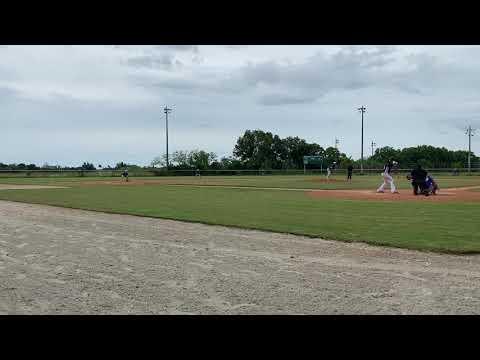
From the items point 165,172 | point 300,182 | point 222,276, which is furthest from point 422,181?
point 165,172

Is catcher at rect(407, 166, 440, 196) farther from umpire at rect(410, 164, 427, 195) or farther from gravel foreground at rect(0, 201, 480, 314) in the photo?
gravel foreground at rect(0, 201, 480, 314)

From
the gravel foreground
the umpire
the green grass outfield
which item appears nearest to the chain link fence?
the green grass outfield

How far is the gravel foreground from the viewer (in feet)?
15.3

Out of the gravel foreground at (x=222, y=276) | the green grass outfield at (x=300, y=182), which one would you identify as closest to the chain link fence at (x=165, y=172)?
the green grass outfield at (x=300, y=182)

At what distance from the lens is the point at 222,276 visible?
240 inches

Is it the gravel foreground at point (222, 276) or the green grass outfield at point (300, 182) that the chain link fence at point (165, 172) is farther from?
the gravel foreground at point (222, 276)

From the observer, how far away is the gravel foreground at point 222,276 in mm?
4668

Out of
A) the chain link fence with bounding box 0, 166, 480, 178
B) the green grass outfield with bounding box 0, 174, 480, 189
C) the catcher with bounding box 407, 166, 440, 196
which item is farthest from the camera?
the chain link fence with bounding box 0, 166, 480, 178

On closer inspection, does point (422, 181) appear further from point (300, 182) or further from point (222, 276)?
point (300, 182)

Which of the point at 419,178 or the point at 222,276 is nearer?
the point at 222,276
